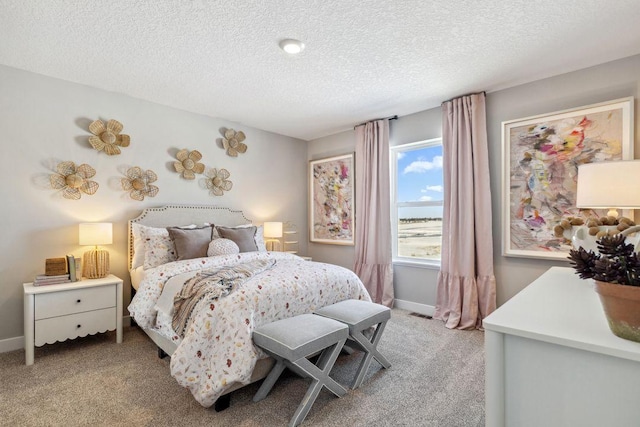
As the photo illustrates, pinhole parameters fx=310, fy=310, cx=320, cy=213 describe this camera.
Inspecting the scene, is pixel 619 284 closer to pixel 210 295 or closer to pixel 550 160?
pixel 210 295

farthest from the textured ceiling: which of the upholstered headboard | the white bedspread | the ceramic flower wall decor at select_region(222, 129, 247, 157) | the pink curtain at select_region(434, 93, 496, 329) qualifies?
the white bedspread

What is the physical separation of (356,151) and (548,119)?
219cm

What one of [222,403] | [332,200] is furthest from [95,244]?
[332,200]

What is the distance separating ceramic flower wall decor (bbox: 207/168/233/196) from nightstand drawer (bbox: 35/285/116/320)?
1630mm

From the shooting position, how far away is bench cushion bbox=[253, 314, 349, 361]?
A: 172 cm

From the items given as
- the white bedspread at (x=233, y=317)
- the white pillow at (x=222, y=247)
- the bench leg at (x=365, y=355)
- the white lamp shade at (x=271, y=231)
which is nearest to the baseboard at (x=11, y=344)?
the white bedspread at (x=233, y=317)

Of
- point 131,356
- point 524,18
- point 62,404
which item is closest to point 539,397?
point 524,18

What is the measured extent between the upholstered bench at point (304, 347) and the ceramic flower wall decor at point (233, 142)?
2.82 meters

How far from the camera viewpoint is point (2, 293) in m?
2.71

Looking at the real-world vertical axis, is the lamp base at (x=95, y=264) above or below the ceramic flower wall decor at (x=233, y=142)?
below

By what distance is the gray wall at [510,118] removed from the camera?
263 cm

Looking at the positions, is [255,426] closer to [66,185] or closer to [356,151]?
[66,185]

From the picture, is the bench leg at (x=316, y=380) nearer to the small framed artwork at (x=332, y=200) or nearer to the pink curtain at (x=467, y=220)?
the pink curtain at (x=467, y=220)

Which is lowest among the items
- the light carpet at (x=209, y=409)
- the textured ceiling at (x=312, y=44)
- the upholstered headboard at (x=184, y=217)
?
the light carpet at (x=209, y=409)
